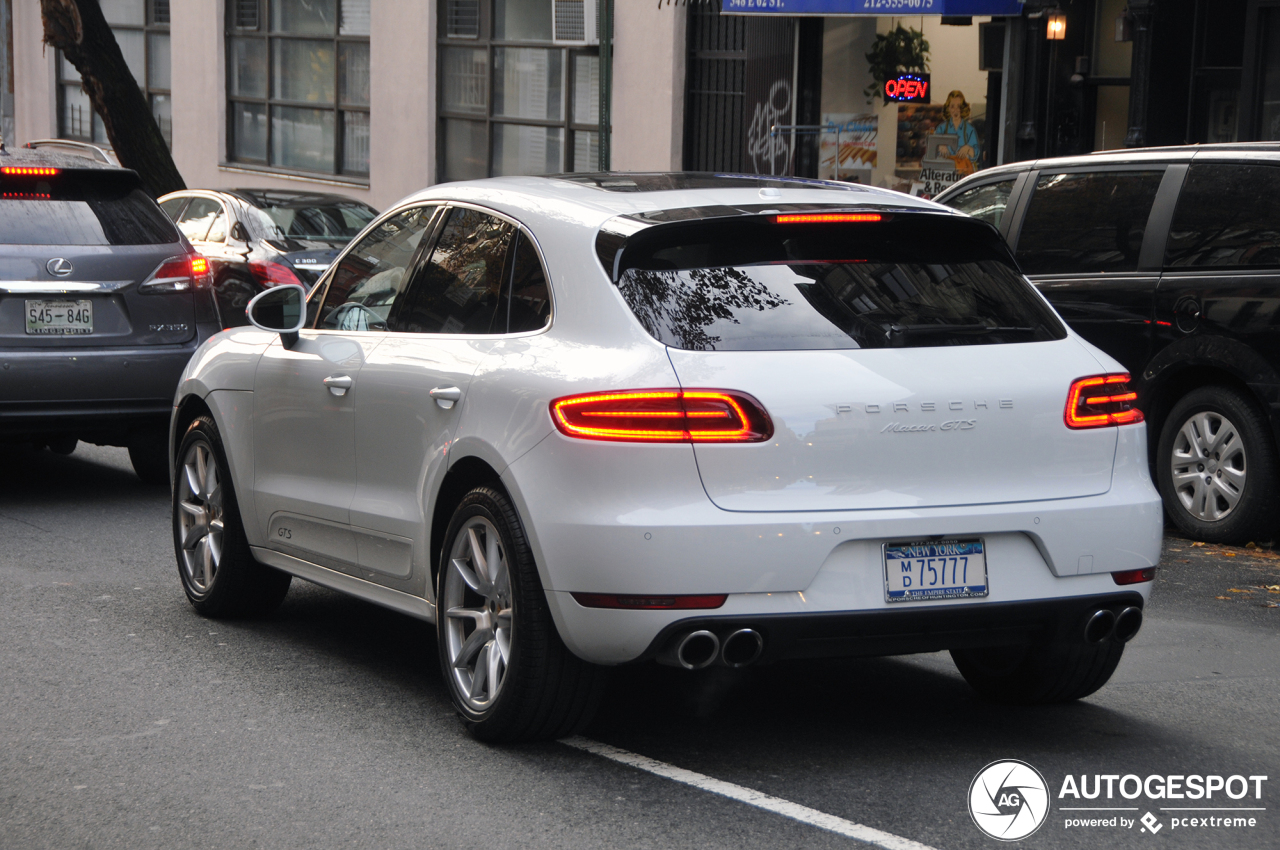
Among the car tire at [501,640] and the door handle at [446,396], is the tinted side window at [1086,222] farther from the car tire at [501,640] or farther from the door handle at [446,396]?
the car tire at [501,640]

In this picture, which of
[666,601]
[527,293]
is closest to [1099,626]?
[666,601]

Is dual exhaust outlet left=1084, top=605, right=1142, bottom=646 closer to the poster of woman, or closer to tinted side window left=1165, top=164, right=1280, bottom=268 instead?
tinted side window left=1165, top=164, right=1280, bottom=268

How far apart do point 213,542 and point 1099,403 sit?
356cm

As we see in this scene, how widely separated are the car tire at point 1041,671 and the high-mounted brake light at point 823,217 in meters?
1.37

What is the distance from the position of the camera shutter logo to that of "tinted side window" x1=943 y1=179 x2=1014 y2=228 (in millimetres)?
5286

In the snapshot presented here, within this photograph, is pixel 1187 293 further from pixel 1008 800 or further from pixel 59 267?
pixel 59 267

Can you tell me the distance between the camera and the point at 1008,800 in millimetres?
4484

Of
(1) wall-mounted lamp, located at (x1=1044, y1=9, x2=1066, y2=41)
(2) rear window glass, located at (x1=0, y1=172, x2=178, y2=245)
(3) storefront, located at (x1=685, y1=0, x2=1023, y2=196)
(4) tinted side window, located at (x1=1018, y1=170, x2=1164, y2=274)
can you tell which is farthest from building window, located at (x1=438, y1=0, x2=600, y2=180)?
(4) tinted side window, located at (x1=1018, y1=170, x2=1164, y2=274)

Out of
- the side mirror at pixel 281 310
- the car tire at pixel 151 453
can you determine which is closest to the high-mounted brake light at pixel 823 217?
the side mirror at pixel 281 310

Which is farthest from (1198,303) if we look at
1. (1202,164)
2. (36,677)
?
(36,677)

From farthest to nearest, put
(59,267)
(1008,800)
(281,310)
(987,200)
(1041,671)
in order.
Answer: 1. (987,200)
2. (59,267)
3. (281,310)
4. (1041,671)
5. (1008,800)

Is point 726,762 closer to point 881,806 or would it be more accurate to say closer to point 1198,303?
point 881,806

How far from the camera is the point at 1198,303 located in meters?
8.41

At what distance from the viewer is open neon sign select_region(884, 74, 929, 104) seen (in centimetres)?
1725
